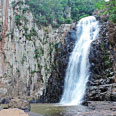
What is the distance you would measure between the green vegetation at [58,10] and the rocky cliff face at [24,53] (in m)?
1.66

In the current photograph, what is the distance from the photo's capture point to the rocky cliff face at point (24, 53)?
28.2 m

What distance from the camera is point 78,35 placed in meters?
27.9

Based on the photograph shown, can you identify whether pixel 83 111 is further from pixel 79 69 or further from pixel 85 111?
pixel 79 69

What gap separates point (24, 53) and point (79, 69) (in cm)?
1109

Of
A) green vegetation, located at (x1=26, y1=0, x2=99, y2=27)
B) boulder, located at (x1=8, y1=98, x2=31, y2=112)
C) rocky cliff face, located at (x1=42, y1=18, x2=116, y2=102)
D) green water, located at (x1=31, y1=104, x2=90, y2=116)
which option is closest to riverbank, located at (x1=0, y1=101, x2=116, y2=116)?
green water, located at (x1=31, y1=104, x2=90, y2=116)

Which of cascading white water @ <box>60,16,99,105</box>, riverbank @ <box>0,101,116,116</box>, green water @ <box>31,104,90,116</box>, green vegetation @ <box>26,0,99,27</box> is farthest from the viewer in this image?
green vegetation @ <box>26,0,99,27</box>

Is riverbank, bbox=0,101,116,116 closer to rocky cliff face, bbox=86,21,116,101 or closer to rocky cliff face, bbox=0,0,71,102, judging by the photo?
rocky cliff face, bbox=86,21,116,101

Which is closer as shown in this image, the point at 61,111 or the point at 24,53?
the point at 61,111

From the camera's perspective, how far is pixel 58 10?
38.2 m

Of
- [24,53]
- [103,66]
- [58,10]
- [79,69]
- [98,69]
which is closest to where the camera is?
[103,66]

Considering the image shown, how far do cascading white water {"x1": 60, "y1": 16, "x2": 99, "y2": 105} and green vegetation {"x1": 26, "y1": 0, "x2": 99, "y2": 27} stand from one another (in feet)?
29.3

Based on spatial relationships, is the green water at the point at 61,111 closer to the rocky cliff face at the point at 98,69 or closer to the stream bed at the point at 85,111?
the stream bed at the point at 85,111

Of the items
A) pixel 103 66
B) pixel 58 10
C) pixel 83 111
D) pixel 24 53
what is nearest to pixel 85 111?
pixel 83 111

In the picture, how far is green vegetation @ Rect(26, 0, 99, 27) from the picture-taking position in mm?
34281
